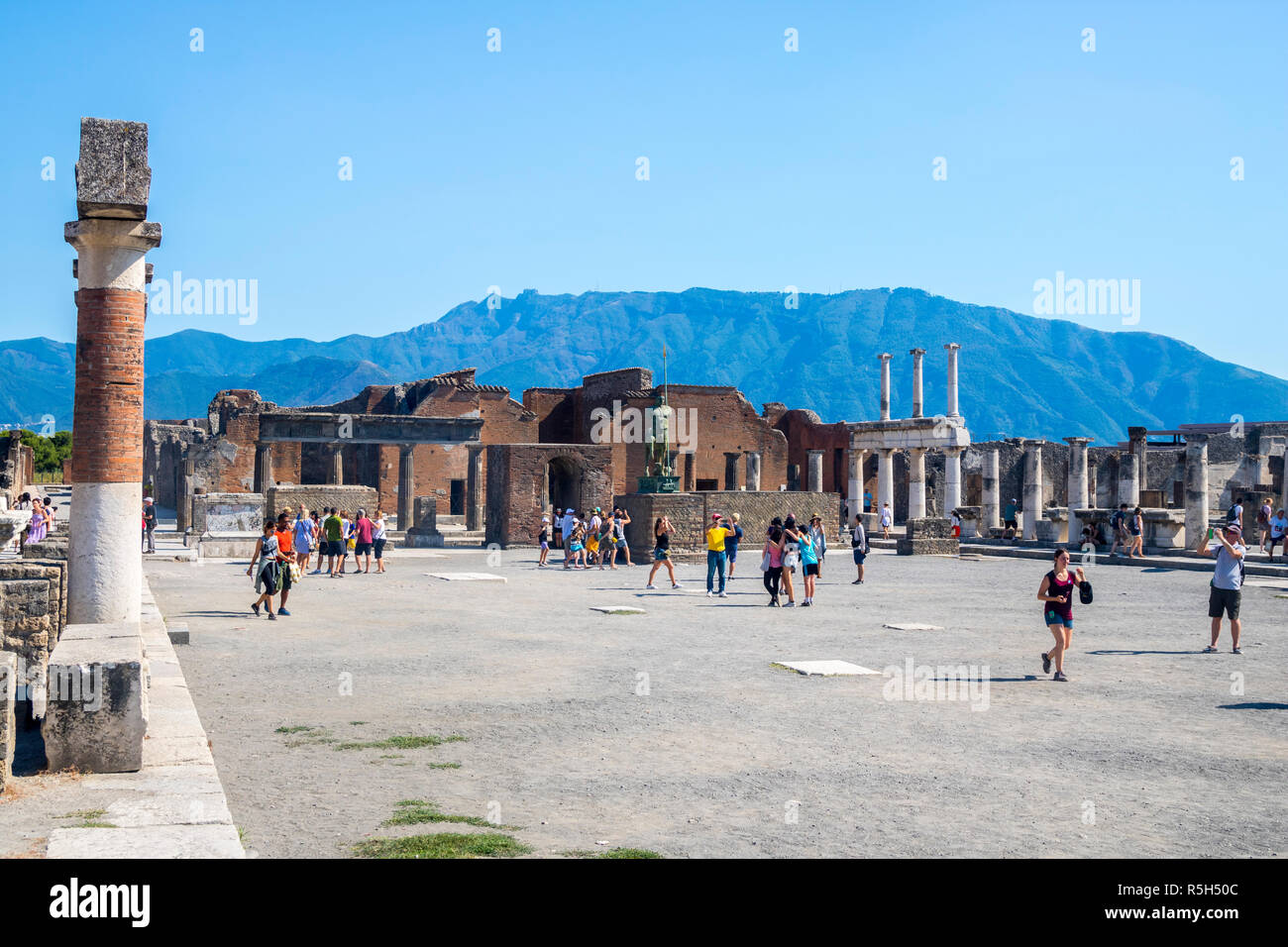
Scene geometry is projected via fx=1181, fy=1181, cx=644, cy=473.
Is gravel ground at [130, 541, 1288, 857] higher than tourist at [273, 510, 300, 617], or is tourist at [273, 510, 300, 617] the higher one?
tourist at [273, 510, 300, 617]

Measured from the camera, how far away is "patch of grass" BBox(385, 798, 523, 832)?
5.94 m

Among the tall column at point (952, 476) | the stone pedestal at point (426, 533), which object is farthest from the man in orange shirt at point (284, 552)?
the tall column at point (952, 476)

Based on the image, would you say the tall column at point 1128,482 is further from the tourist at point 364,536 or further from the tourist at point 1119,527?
the tourist at point 364,536

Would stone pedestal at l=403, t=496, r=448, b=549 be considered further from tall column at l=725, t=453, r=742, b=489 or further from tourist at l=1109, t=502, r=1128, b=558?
tall column at l=725, t=453, r=742, b=489

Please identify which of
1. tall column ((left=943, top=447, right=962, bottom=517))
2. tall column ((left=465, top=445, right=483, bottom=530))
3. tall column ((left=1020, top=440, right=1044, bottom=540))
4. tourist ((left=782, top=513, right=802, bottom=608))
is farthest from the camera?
tall column ((left=943, top=447, right=962, bottom=517))

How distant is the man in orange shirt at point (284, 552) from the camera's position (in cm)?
1602

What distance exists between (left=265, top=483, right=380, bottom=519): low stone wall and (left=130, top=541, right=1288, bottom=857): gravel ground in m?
15.2

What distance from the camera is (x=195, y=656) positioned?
39.5 feet

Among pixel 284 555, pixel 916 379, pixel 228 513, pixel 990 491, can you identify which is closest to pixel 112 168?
pixel 284 555

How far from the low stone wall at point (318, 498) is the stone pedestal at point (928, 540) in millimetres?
15706

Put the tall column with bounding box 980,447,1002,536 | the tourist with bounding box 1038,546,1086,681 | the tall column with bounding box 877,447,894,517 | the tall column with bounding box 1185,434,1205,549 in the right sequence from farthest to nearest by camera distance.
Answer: the tall column with bounding box 877,447,894,517
the tall column with bounding box 980,447,1002,536
the tall column with bounding box 1185,434,1205,549
the tourist with bounding box 1038,546,1086,681

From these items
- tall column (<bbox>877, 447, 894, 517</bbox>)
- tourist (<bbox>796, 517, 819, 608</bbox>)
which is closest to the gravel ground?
tourist (<bbox>796, 517, 819, 608</bbox>)

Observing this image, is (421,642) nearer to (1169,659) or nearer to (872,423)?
(1169,659)
